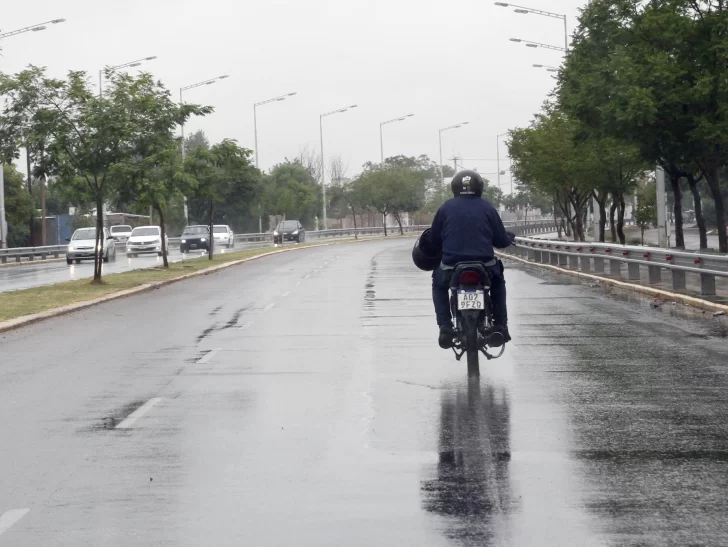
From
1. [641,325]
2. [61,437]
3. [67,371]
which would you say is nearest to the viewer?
[61,437]

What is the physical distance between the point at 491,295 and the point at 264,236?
3338 inches

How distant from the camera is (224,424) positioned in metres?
10.1

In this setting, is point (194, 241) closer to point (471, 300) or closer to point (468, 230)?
point (468, 230)

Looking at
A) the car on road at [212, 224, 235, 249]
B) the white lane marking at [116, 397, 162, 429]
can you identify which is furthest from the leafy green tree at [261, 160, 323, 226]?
the white lane marking at [116, 397, 162, 429]

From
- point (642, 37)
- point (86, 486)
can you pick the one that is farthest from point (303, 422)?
point (642, 37)

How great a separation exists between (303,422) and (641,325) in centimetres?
959

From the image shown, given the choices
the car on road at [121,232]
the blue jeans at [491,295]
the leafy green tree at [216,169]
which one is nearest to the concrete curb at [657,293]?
the blue jeans at [491,295]

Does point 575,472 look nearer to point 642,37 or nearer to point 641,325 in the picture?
point 641,325

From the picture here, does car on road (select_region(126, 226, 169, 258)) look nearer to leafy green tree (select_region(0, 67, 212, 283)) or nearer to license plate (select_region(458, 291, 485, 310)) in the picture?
leafy green tree (select_region(0, 67, 212, 283))

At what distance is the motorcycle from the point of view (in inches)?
486

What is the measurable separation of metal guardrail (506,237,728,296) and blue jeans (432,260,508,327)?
9025 mm

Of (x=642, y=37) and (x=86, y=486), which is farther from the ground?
(x=642, y=37)

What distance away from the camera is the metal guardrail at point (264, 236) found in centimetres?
6412

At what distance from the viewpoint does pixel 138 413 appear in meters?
10.8
